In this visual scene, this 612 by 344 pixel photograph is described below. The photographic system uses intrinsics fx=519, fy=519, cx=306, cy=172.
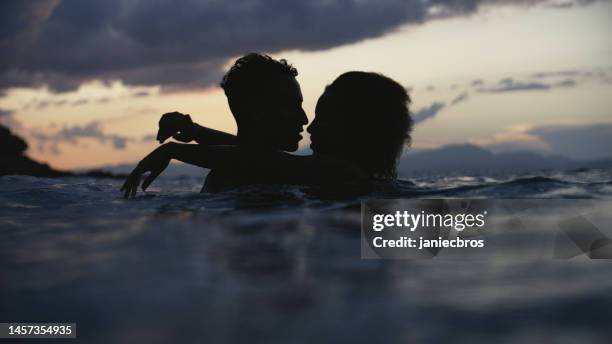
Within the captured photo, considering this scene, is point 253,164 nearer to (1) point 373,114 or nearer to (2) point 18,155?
(1) point 373,114

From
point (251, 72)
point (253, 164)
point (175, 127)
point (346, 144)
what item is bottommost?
point (253, 164)

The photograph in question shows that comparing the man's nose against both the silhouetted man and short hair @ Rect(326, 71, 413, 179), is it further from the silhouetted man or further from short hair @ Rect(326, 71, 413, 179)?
short hair @ Rect(326, 71, 413, 179)

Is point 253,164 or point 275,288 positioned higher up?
point 253,164

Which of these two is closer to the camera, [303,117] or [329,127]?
[303,117]

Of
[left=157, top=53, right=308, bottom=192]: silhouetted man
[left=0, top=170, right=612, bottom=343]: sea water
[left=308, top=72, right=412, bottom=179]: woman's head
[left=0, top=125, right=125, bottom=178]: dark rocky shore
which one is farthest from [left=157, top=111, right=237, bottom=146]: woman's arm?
[left=0, top=125, right=125, bottom=178]: dark rocky shore

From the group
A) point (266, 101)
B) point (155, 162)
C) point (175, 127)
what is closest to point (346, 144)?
point (266, 101)

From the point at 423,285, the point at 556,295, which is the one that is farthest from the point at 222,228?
the point at 556,295

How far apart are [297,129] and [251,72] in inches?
31.1

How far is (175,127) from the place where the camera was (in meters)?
4.86

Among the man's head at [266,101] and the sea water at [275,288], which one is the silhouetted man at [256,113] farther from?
the sea water at [275,288]

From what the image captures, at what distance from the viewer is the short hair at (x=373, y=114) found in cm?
544

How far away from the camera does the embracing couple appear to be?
480 cm

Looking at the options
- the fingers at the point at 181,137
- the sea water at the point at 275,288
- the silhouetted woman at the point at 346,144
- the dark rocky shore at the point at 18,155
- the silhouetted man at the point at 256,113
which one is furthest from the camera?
the dark rocky shore at the point at 18,155

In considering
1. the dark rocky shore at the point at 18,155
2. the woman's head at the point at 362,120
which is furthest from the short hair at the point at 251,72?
the dark rocky shore at the point at 18,155
